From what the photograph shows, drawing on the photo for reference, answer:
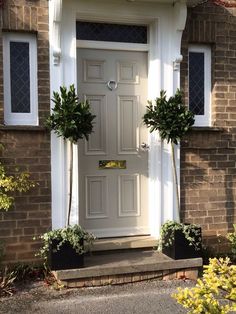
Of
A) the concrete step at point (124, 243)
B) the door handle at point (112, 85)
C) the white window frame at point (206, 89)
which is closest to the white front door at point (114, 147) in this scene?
the door handle at point (112, 85)

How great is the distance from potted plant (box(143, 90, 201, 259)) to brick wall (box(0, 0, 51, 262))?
4.26 feet

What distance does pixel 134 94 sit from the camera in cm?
607

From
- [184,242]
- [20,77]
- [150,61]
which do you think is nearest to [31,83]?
[20,77]

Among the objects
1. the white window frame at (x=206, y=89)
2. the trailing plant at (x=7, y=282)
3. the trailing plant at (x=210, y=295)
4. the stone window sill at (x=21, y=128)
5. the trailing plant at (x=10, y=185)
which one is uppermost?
the white window frame at (x=206, y=89)

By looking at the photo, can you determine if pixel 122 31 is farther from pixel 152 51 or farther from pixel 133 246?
pixel 133 246

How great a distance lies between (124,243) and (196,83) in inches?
89.2

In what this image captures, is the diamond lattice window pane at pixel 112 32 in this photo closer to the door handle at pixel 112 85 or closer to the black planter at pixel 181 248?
the door handle at pixel 112 85

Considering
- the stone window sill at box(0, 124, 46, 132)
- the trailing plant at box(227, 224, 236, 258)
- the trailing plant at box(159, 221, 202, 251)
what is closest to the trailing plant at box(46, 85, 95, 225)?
the stone window sill at box(0, 124, 46, 132)

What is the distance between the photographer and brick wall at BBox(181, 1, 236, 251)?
611 centimetres

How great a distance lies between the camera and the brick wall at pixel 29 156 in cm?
546

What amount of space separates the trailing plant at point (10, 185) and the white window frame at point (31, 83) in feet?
1.93

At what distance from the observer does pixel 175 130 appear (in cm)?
553

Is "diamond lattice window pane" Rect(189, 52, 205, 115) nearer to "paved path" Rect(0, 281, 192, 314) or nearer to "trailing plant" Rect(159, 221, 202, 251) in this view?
"trailing plant" Rect(159, 221, 202, 251)

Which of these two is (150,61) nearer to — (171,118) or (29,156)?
(171,118)
